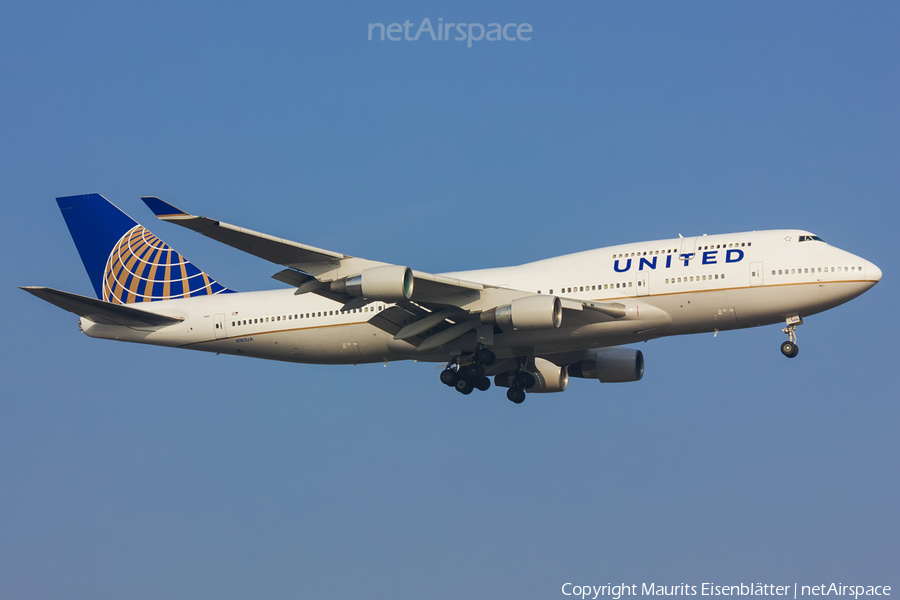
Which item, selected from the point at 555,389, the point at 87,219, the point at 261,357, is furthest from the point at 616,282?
the point at 87,219

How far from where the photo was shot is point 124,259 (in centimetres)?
3975

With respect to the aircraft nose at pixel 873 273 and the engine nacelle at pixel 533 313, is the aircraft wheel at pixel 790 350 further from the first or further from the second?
the engine nacelle at pixel 533 313

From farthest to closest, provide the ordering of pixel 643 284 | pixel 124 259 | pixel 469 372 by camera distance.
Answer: pixel 124 259
pixel 469 372
pixel 643 284

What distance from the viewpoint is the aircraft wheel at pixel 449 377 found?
35.0 metres

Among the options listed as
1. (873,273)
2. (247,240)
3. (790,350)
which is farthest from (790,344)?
(247,240)

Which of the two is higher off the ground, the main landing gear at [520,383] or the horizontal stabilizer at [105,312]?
the horizontal stabilizer at [105,312]

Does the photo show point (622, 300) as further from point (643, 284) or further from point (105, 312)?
point (105, 312)

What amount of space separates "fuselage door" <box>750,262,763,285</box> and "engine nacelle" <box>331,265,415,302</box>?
1067 cm

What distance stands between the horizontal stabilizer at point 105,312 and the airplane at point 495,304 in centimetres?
7

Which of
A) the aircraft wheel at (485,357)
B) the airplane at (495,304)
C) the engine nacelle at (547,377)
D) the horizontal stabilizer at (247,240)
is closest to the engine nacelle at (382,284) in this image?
the airplane at (495,304)

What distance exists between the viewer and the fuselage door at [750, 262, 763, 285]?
3148 cm

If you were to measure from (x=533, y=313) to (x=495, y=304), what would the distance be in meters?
1.88

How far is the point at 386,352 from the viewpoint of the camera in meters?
35.2

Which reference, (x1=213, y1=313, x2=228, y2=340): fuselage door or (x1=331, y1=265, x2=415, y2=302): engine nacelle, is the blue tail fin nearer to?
(x1=213, y1=313, x2=228, y2=340): fuselage door
